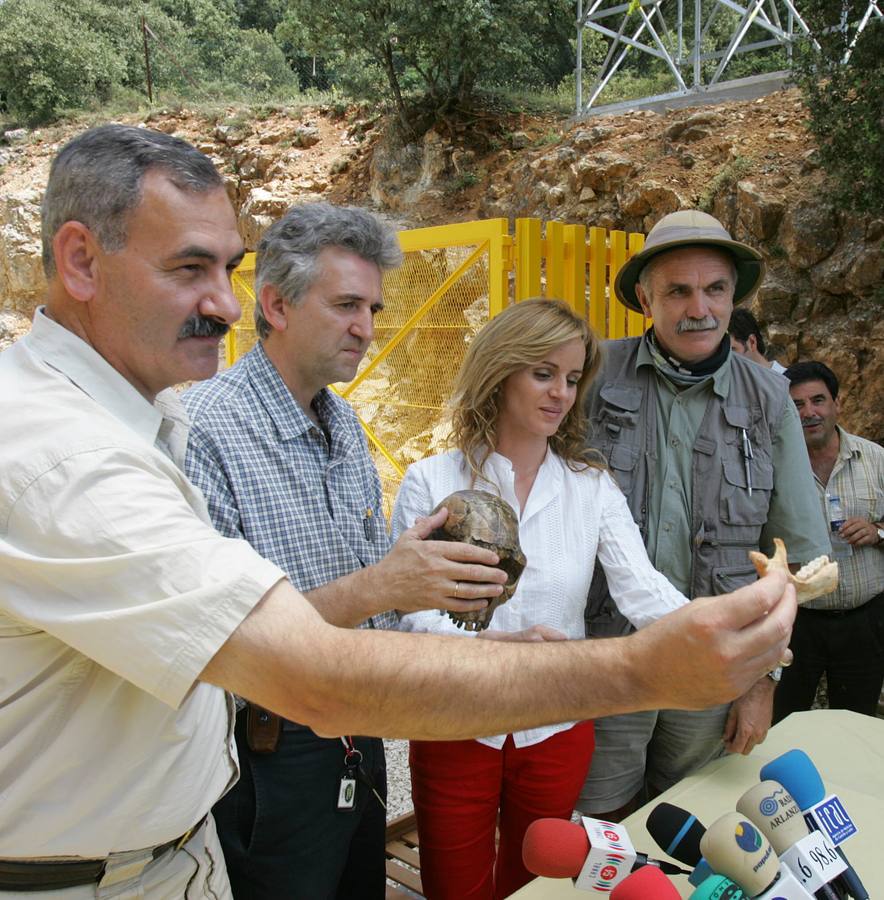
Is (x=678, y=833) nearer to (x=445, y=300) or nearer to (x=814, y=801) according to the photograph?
(x=814, y=801)

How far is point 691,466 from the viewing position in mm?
2422

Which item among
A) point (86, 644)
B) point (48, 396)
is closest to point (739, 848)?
point (86, 644)

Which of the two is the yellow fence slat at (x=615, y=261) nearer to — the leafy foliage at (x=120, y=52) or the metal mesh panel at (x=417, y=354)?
the metal mesh panel at (x=417, y=354)

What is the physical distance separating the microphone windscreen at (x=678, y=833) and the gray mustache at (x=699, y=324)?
156cm

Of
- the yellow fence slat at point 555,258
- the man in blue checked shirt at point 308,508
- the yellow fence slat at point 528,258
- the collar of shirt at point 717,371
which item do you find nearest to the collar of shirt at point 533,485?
the man in blue checked shirt at point 308,508

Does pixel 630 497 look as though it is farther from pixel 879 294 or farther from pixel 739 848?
pixel 879 294

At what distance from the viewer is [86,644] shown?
94 cm

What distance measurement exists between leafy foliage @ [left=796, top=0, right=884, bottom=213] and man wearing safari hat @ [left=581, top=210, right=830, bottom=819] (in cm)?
540

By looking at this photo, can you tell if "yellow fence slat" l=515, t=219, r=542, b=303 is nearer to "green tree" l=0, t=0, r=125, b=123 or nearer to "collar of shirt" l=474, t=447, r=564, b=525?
"collar of shirt" l=474, t=447, r=564, b=525

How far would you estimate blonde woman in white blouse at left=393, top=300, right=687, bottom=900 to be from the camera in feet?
6.89

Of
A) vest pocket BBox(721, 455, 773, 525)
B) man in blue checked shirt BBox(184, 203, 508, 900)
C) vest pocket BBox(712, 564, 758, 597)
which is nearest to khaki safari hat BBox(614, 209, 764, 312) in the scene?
vest pocket BBox(721, 455, 773, 525)

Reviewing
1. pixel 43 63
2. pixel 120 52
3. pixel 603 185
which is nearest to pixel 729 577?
pixel 603 185

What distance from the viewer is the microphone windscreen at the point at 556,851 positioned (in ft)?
4.32

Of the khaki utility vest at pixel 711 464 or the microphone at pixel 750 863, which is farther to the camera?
the khaki utility vest at pixel 711 464
